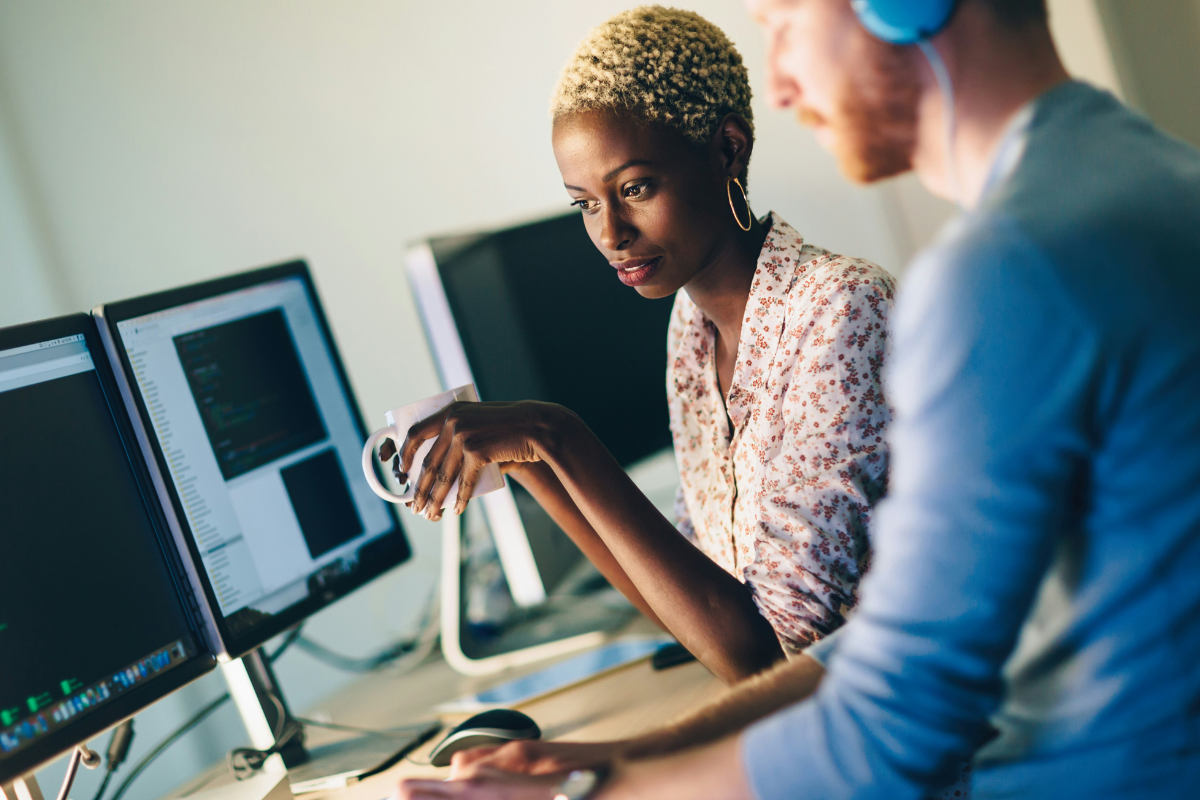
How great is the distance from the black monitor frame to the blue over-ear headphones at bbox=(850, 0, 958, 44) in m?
0.79

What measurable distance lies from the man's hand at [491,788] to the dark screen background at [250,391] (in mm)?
545

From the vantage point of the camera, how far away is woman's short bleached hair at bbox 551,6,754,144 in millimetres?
876

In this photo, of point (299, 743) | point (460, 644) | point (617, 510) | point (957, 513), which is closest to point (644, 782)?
point (957, 513)

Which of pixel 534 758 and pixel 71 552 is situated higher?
pixel 71 552

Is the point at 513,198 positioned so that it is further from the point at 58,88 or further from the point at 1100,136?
the point at 1100,136

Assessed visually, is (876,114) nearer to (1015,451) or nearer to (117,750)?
(1015,451)

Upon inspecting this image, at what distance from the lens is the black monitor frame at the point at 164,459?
934 mm

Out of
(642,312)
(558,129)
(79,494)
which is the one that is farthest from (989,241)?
(642,312)

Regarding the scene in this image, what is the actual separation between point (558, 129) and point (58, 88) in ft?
4.13

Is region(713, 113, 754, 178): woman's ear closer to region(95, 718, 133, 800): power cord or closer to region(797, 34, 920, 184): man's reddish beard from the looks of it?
region(797, 34, 920, 184): man's reddish beard

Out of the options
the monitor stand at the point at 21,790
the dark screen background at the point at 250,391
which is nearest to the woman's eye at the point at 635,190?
the dark screen background at the point at 250,391

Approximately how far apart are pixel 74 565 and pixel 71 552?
0.01 metres

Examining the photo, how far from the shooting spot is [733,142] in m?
0.93

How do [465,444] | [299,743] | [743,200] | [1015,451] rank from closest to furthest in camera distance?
[1015,451] → [465,444] → [743,200] → [299,743]
